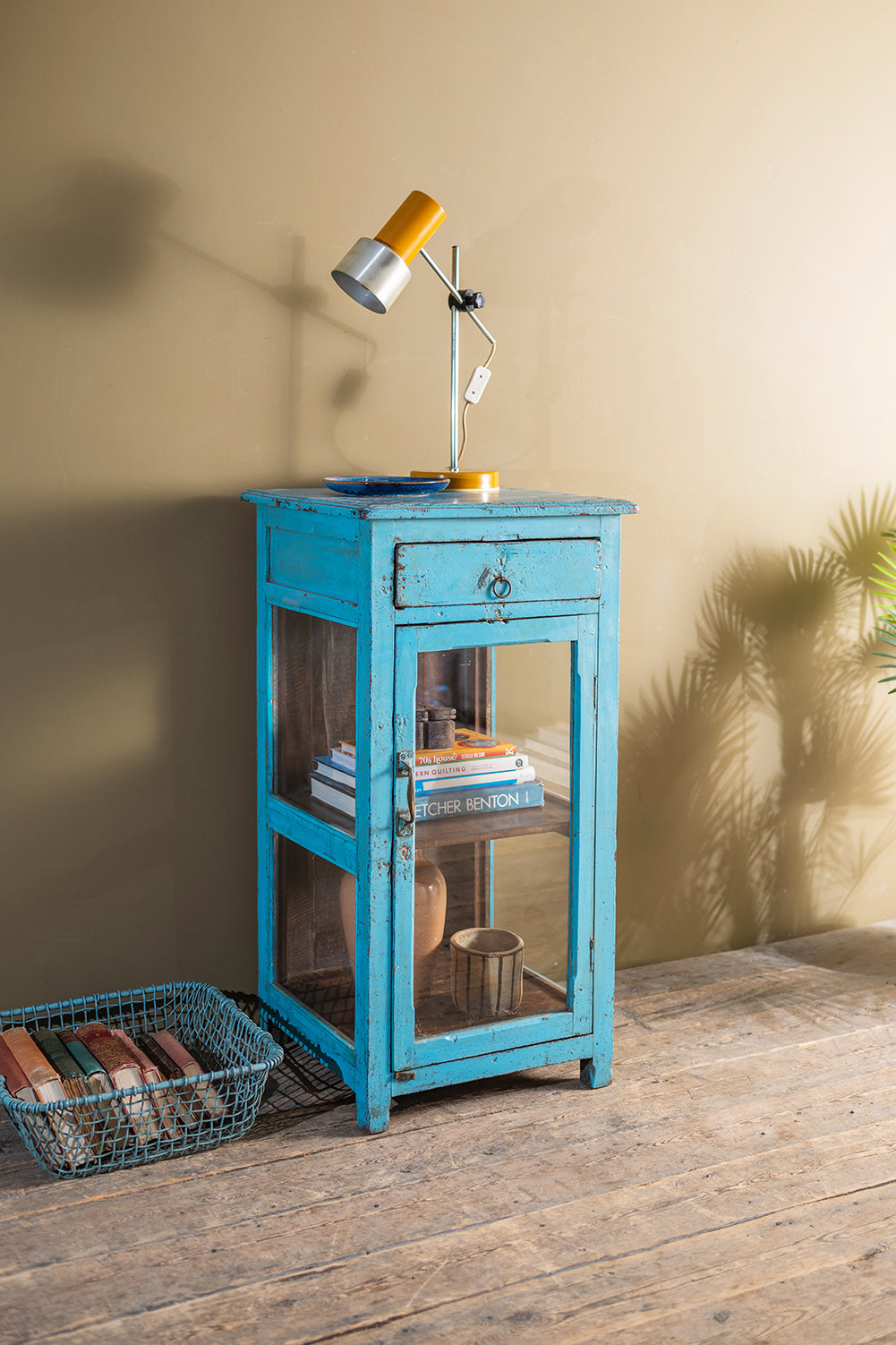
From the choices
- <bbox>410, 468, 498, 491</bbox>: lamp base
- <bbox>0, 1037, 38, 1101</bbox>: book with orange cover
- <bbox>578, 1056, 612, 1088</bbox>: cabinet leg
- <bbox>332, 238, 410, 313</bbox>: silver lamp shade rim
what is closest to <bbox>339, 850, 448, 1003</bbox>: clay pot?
<bbox>578, 1056, 612, 1088</bbox>: cabinet leg

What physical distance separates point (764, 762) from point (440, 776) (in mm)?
1161

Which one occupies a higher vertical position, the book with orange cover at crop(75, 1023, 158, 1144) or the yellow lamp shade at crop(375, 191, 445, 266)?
the yellow lamp shade at crop(375, 191, 445, 266)

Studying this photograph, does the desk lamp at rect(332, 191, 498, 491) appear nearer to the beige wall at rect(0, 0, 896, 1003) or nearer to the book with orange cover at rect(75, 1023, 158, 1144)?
the beige wall at rect(0, 0, 896, 1003)

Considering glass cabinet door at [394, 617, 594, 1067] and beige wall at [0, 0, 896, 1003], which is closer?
glass cabinet door at [394, 617, 594, 1067]

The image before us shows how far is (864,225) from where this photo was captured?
9.49 ft

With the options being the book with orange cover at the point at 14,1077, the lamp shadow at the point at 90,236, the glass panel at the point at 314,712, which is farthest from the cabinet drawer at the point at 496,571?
the book with orange cover at the point at 14,1077

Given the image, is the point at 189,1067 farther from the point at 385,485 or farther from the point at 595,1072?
the point at 385,485

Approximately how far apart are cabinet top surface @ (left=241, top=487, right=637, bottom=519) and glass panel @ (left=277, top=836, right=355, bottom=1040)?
62 centimetres

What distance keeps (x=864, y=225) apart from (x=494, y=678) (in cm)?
161

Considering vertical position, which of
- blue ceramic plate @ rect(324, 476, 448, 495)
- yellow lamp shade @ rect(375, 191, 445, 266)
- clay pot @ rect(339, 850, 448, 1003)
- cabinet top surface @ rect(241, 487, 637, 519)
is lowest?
clay pot @ rect(339, 850, 448, 1003)

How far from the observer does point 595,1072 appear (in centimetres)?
223

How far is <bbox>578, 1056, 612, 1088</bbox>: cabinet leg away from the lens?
88.0 inches

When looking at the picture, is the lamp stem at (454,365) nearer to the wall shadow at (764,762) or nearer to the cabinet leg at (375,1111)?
the wall shadow at (764,762)

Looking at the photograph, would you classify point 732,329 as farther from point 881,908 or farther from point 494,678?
point 881,908
